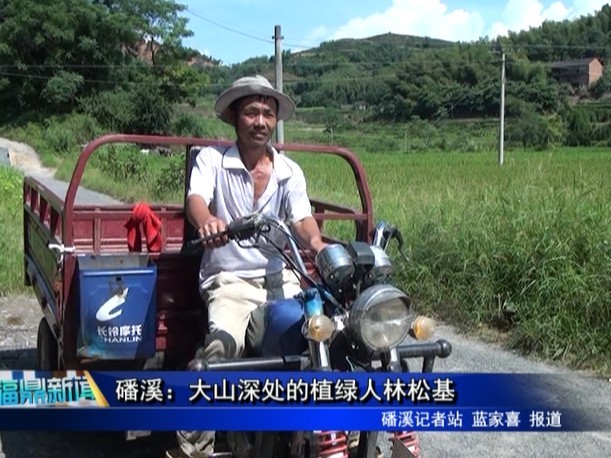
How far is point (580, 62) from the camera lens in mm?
71000

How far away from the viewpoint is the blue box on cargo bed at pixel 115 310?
3.30m

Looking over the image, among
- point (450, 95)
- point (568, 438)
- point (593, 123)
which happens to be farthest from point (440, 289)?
point (450, 95)

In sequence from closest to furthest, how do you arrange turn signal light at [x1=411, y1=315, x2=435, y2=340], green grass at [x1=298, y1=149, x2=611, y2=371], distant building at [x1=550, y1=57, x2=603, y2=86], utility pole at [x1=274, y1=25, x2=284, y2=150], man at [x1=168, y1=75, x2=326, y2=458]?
turn signal light at [x1=411, y1=315, x2=435, y2=340] < man at [x1=168, y1=75, x2=326, y2=458] < green grass at [x1=298, y1=149, x2=611, y2=371] < utility pole at [x1=274, y1=25, x2=284, y2=150] < distant building at [x1=550, y1=57, x2=603, y2=86]

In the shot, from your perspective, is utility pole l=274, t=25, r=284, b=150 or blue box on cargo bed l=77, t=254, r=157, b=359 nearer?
blue box on cargo bed l=77, t=254, r=157, b=359

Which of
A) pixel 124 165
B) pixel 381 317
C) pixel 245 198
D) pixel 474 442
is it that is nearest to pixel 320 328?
pixel 381 317

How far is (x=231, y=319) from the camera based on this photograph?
10.4ft

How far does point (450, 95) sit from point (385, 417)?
197ft

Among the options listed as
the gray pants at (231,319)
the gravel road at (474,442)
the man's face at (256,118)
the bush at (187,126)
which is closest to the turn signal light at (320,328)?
the gray pants at (231,319)

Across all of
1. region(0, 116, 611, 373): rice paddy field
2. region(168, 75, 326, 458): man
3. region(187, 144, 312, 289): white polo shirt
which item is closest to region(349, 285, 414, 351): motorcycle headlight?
region(168, 75, 326, 458): man

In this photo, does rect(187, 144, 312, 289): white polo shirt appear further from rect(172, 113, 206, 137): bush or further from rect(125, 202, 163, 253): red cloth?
rect(172, 113, 206, 137): bush

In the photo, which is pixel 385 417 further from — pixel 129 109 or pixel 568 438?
pixel 129 109

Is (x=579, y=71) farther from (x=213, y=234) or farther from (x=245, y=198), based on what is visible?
(x=213, y=234)

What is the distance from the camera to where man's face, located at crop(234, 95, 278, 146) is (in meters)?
3.34

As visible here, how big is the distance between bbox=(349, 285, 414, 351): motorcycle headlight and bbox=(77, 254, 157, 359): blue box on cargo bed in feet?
4.25
